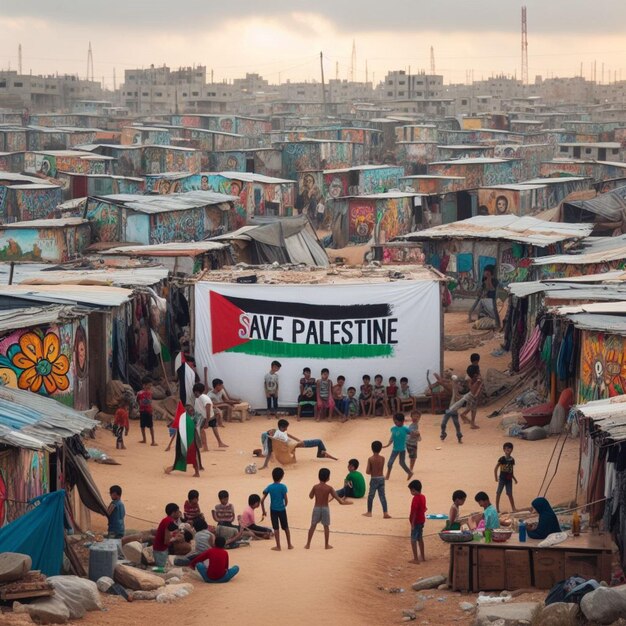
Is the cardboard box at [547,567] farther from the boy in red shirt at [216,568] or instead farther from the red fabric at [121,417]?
the red fabric at [121,417]

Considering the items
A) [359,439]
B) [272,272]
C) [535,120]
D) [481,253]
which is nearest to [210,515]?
[359,439]

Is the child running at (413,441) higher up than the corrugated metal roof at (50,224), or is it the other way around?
the corrugated metal roof at (50,224)

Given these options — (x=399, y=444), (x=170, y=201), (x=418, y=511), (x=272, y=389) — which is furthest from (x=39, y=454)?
(x=170, y=201)

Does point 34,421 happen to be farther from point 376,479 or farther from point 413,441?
point 413,441

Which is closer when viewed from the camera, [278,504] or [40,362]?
[278,504]

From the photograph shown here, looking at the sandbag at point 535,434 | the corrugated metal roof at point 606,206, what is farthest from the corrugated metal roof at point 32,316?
the corrugated metal roof at point 606,206

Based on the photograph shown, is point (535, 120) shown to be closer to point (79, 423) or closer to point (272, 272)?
point (272, 272)

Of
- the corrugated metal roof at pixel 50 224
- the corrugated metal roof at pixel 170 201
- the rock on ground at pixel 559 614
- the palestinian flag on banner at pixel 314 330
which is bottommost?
the rock on ground at pixel 559 614
